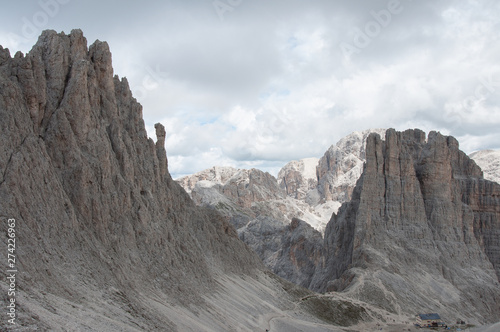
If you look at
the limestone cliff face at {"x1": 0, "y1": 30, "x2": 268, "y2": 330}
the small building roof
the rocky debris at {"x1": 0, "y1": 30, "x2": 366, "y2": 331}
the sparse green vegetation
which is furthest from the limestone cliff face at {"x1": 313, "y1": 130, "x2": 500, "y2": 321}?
the limestone cliff face at {"x1": 0, "y1": 30, "x2": 268, "y2": 330}

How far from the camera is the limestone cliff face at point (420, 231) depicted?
94.9 metres

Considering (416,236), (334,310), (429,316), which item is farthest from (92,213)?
(416,236)

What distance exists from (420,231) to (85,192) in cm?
8009

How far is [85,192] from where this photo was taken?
163ft

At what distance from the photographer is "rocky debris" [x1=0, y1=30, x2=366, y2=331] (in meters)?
38.3

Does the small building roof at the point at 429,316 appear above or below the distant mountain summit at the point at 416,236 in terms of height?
below

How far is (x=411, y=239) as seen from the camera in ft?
346

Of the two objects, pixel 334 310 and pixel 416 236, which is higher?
pixel 416 236

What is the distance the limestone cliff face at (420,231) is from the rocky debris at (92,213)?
94.2ft

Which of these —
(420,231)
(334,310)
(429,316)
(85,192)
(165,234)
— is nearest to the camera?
(85,192)

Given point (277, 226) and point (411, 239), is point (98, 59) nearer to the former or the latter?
point (411, 239)

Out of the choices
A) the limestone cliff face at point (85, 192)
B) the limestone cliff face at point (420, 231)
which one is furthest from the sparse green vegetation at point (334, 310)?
the limestone cliff face at point (85, 192)

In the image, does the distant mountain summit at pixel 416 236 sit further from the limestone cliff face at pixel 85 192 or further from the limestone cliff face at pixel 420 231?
the limestone cliff face at pixel 85 192

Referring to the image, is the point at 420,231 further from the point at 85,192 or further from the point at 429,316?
the point at 85,192
